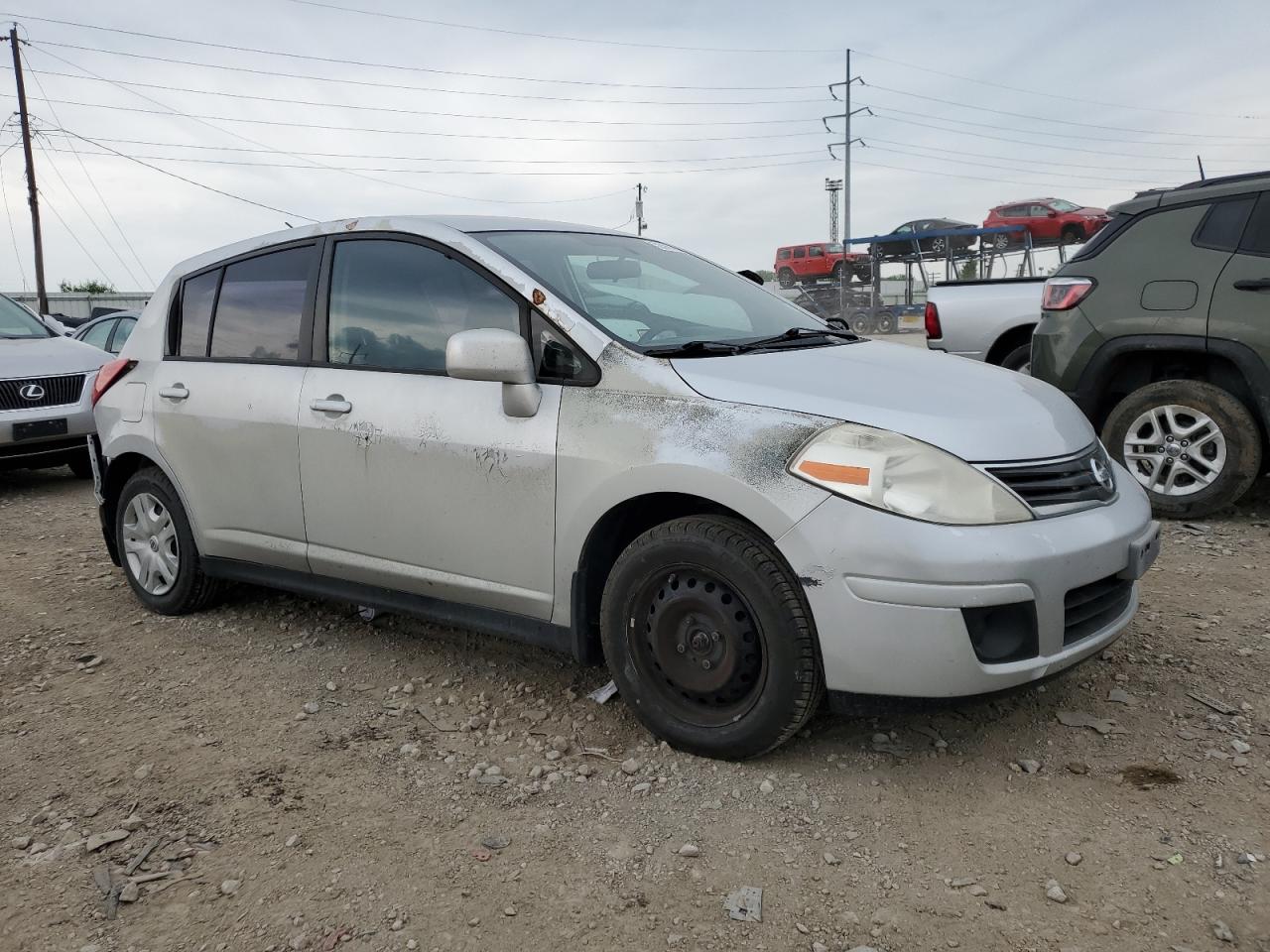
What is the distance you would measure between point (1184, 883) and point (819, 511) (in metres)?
1.20

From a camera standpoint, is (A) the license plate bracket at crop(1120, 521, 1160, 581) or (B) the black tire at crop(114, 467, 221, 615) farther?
(B) the black tire at crop(114, 467, 221, 615)

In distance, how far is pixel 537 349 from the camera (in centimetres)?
314

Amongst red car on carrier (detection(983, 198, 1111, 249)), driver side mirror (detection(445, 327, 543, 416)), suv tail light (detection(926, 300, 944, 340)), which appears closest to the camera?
driver side mirror (detection(445, 327, 543, 416))

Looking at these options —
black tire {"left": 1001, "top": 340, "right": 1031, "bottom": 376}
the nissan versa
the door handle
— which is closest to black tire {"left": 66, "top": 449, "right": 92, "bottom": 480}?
the nissan versa

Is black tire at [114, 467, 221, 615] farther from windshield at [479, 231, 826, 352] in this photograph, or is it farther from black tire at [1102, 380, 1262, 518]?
black tire at [1102, 380, 1262, 518]

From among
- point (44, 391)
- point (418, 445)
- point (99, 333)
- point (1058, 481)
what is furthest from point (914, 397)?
point (99, 333)

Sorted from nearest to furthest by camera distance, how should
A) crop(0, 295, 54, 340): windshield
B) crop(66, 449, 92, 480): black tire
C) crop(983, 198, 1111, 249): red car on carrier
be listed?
crop(66, 449, 92, 480): black tire → crop(0, 295, 54, 340): windshield → crop(983, 198, 1111, 249): red car on carrier

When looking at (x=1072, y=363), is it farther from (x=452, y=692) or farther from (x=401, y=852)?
(x=401, y=852)

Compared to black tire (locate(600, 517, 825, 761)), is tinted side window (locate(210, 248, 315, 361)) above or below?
above

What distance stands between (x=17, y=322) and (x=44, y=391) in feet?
3.93

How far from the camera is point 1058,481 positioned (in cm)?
275

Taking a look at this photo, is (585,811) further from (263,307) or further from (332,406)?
(263,307)

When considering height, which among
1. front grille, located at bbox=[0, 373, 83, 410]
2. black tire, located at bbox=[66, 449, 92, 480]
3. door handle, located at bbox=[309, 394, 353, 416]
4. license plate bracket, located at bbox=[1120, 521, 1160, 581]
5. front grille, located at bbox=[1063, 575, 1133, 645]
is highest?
door handle, located at bbox=[309, 394, 353, 416]

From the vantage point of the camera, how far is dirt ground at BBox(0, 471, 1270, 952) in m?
2.24
